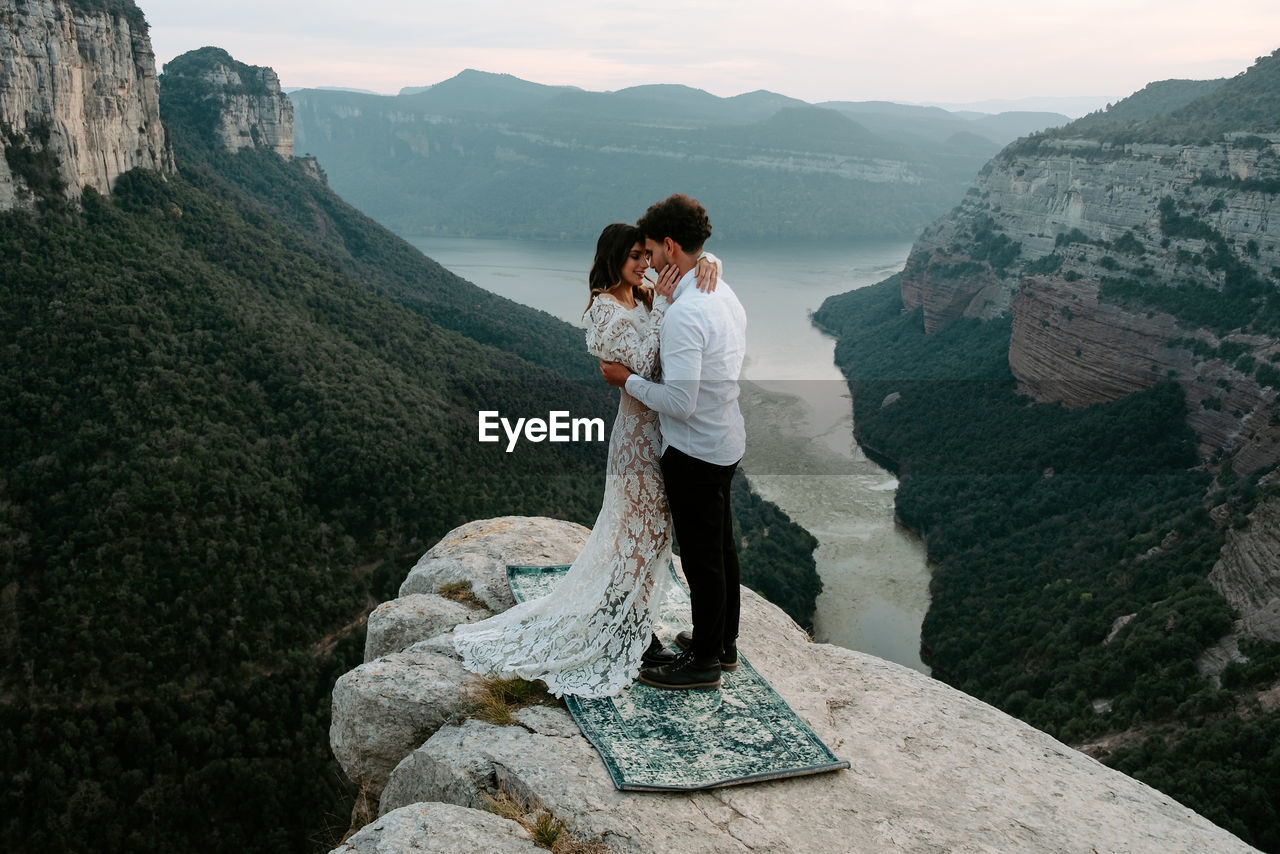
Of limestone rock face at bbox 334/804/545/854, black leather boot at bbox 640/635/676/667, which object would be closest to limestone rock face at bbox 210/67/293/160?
black leather boot at bbox 640/635/676/667

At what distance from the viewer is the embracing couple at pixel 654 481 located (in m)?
3.49

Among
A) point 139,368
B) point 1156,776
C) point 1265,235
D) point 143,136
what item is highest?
point 143,136

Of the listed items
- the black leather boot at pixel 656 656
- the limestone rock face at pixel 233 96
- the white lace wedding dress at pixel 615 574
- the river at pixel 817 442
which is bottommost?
the river at pixel 817 442

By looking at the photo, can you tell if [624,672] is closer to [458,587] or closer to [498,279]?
[458,587]

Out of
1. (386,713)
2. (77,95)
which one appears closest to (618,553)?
(386,713)

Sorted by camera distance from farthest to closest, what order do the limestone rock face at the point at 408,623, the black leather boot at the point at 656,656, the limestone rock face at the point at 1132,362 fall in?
the limestone rock face at the point at 1132,362
the limestone rock face at the point at 408,623
the black leather boot at the point at 656,656

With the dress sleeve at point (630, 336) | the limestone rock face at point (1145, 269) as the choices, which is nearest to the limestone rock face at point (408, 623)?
the dress sleeve at point (630, 336)

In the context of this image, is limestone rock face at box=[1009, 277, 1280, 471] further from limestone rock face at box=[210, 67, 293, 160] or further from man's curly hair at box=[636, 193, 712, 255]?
limestone rock face at box=[210, 67, 293, 160]

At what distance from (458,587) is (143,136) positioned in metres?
22.9

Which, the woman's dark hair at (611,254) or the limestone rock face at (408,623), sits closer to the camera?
the woman's dark hair at (611,254)

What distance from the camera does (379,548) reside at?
48.8 ft

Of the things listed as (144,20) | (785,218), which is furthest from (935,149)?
(144,20)

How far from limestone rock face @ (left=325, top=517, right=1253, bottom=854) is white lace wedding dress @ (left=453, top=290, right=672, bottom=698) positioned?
24cm

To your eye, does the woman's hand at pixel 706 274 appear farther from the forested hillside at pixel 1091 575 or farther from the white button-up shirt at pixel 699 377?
the forested hillside at pixel 1091 575
